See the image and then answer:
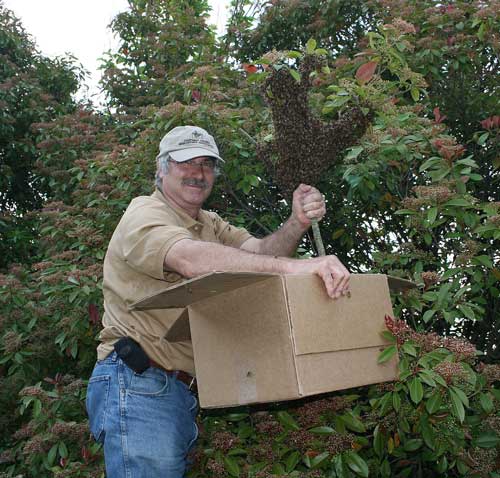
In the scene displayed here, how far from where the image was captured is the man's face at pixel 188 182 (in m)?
2.76

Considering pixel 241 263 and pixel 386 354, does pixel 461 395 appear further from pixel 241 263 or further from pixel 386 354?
pixel 241 263

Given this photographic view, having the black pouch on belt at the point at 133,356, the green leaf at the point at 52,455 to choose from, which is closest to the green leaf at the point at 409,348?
the black pouch on belt at the point at 133,356

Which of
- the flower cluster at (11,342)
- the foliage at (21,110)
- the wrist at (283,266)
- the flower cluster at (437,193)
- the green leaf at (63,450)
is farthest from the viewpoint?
the foliage at (21,110)

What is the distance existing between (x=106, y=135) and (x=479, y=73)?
10.2ft

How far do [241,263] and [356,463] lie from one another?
1.05 meters

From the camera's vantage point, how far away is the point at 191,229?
9.09ft

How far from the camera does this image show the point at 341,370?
194 centimetres

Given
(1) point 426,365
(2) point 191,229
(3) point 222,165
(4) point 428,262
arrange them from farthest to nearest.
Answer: (3) point 222,165 < (4) point 428,262 < (2) point 191,229 < (1) point 426,365

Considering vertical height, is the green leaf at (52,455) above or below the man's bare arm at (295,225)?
below

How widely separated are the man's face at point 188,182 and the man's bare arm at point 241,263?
1.98 ft

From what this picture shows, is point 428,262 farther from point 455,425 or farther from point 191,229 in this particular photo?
point 191,229

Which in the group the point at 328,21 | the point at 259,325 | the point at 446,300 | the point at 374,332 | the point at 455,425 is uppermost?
the point at 328,21

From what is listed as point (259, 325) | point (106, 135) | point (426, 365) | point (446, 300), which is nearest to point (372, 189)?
point (446, 300)

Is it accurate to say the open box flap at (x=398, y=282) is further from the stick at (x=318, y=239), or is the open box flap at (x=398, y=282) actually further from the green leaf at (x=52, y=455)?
the green leaf at (x=52, y=455)
